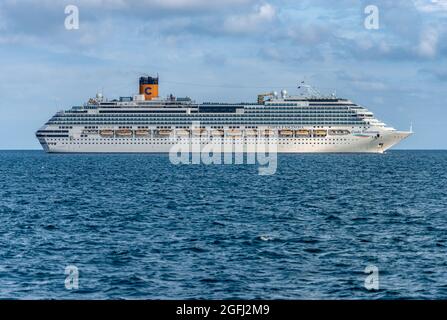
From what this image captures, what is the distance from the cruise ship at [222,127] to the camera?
459 feet

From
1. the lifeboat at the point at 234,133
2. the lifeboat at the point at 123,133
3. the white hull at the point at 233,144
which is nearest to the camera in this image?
the white hull at the point at 233,144

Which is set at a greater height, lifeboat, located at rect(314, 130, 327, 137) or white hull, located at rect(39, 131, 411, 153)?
lifeboat, located at rect(314, 130, 327, 137)

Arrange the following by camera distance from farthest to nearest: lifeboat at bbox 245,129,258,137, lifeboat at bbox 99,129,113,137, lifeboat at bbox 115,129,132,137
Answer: lifeboat at bbox 99,129,113,137
lifeboat at bbox 115,129,132,137
lifeboat at bbox 245,129,258,137

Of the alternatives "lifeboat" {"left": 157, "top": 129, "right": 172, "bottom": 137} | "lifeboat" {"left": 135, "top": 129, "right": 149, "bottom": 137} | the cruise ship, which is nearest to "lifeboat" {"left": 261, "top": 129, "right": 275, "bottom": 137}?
the cruise ship

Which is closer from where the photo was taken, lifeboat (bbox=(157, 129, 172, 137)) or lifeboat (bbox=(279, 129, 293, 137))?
lifeboat (bbox=(279, 129, 293, 137))

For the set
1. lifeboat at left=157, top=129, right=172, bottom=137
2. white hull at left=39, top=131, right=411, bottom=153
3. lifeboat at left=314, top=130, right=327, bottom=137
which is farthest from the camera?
lifeboat at left=157, top=129, right=172, bottom=137

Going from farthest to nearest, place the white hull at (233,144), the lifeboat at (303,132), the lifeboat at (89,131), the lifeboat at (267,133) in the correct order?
the lifeboat at (89,131)
the lifeboat at (267,133)
the lifeboat at (303,132)
the white hull at (233,144)

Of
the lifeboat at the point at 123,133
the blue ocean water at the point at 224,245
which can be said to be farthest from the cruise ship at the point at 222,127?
the blue ocean water at the point at 224,245

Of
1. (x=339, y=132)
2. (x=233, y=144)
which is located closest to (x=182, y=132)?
(x=233, y=144)

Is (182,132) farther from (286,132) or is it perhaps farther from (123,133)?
(286,132)

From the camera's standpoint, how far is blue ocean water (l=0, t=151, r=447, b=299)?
19328mm

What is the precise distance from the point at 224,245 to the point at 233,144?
114810mm

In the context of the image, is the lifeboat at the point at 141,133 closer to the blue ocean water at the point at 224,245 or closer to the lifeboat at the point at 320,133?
the lifeboat at the point at 320,133

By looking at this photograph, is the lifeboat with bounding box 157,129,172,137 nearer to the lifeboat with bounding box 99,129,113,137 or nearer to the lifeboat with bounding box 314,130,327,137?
the lifeboat with bounding box 99,129,113,137
